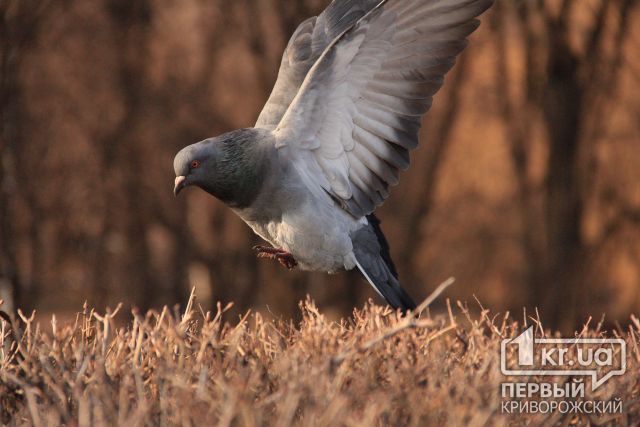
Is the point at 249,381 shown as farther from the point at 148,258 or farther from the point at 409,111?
the point at 148,258

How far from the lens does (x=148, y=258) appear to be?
516 inches

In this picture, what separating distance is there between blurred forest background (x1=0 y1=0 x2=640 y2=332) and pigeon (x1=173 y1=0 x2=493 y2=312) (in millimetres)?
6330

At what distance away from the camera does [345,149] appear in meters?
5.16

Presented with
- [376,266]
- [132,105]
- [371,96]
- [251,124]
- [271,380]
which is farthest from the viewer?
[132,105]

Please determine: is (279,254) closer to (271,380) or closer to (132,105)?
(271,380)

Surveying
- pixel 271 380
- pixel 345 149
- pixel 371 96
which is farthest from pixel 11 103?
pixel 271 380

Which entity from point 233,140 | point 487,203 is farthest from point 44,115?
point 233,140

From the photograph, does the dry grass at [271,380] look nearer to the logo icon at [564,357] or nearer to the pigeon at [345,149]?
the logo icon at [564,357]

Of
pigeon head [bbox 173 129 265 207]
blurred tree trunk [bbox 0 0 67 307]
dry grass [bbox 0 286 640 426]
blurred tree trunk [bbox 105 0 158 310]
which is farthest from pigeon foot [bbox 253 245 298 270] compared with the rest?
Answer: blurred tree trunk [bbox 105 0 158 310]

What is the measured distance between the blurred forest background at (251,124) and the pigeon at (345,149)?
249 inches

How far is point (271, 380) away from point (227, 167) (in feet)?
6.87

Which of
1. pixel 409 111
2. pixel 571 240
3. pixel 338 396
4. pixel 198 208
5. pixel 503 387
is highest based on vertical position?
pixel 409 111

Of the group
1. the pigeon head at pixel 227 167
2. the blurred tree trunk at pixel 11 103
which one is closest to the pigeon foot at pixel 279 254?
the pigeon head at pixel 227 167

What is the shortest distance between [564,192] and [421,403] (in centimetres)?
888
